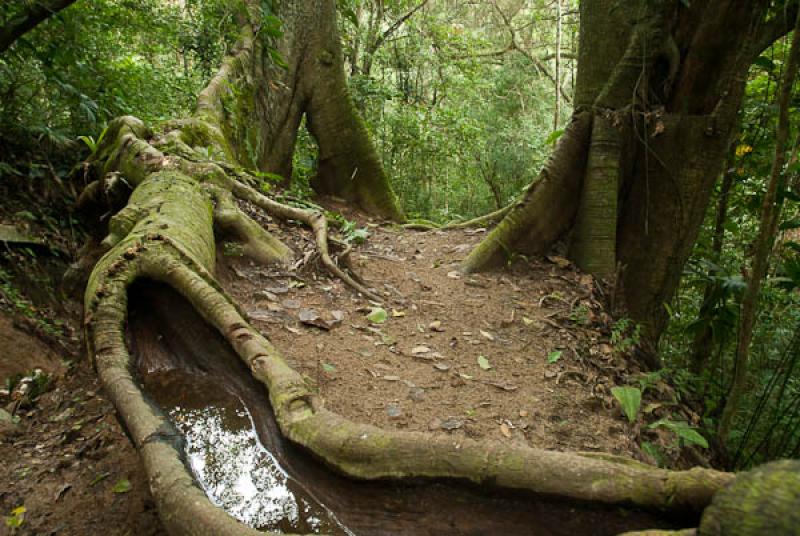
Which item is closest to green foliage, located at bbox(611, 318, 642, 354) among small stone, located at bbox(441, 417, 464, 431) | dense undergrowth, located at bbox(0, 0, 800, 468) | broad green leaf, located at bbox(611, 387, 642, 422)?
dense undergrowth, located at bbox(0, 0, 800, 468)

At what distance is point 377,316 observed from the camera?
3959 mm

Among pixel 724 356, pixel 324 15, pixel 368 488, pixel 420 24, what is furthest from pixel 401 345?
pixel 420 24

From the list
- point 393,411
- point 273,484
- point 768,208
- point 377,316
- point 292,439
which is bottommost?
point 393,411

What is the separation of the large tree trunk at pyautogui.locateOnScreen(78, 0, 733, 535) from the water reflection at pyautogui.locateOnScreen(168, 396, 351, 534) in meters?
0.14

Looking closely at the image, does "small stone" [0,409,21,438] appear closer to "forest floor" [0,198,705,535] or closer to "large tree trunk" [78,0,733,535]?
"forest floor" [0,198,705,535]

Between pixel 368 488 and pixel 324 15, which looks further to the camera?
pixel 324 15

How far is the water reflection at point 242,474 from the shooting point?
6.11 ft

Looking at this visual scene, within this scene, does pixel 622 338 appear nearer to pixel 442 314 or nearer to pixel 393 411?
pixel 442 314

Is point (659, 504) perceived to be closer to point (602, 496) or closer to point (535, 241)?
point (602, 496)

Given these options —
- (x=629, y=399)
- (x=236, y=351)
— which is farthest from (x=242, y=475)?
(x=629, y=399)

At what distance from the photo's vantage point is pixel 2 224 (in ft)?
13.9

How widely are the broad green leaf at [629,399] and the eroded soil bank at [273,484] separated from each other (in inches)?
56.0

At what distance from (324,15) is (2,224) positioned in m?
4.89

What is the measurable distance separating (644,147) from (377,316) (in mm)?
2973
